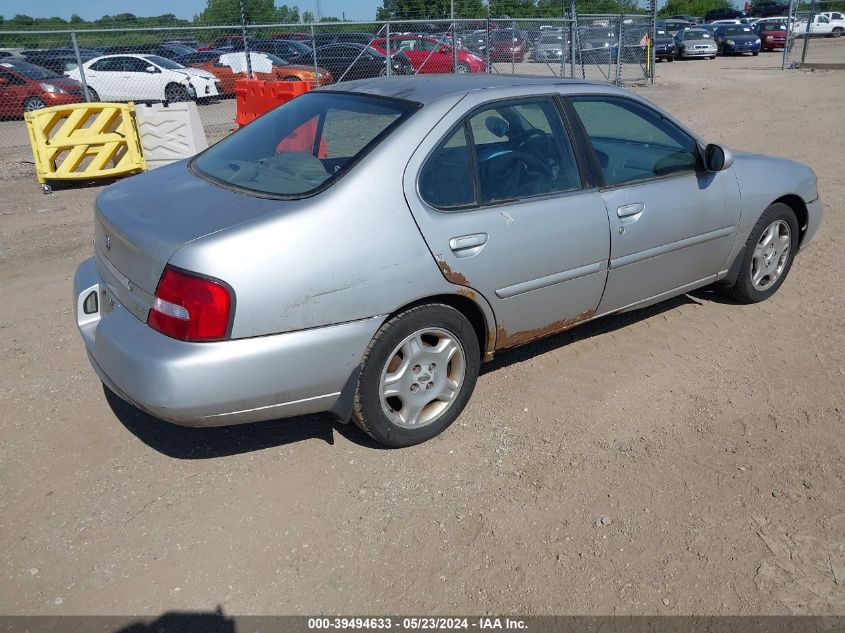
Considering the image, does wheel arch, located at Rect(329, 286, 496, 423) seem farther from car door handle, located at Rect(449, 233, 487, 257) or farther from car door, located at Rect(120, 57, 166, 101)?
car door, located at Rect(120, 57, 166, 101)

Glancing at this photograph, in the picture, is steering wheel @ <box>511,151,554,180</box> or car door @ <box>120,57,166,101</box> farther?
car door @ <box>120,57,166,101</box>

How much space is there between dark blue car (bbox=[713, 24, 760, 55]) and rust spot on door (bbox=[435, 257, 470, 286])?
34400mm

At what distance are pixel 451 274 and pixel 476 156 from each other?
646 millimetres

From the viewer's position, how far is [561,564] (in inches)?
112

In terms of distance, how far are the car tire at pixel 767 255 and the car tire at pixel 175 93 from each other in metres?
16.7

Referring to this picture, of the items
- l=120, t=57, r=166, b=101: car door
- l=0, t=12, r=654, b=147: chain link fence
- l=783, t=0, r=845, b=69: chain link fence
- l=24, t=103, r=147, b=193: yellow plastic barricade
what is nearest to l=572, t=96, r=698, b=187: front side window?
l=24, t=103, r=147, b=193: yellow plastic barricade

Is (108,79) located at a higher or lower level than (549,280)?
higher

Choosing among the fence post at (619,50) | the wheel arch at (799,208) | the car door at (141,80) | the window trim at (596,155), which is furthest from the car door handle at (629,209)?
the fence post at (619,50)

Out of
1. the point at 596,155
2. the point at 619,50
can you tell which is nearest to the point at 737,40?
the point at 619,50

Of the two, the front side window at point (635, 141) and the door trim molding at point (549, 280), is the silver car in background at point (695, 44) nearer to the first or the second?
the front side window at point (635, 141)

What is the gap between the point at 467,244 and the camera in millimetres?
3393

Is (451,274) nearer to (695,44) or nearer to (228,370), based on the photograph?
(228,370)

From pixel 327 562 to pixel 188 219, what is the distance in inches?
59.6

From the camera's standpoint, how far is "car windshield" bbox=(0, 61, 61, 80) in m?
16.8
